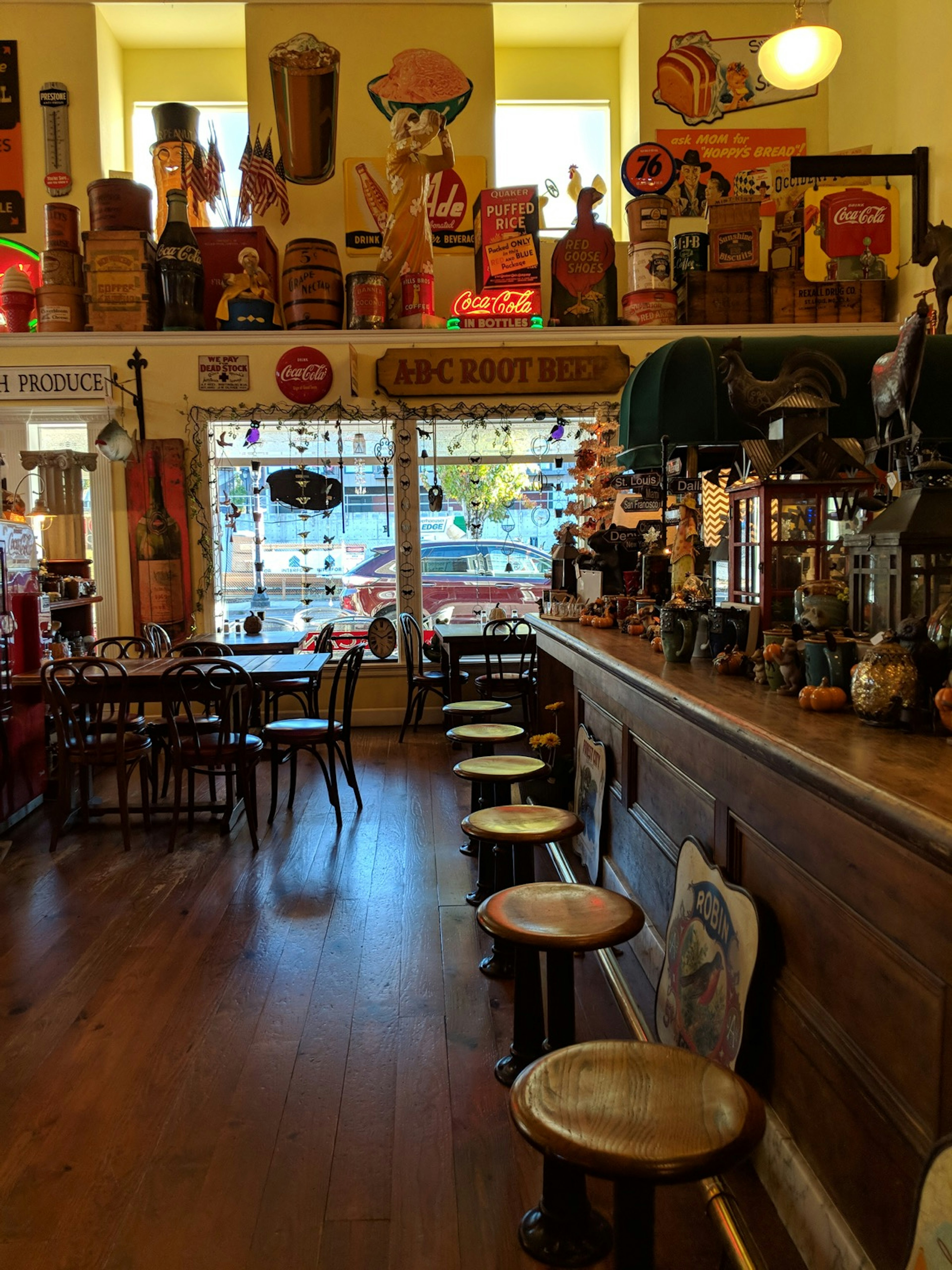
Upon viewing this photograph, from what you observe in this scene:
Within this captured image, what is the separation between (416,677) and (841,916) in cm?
598

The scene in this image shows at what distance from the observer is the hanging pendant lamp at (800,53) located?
485 cm

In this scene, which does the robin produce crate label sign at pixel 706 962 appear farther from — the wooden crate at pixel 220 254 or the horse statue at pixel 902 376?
the wooden crate at pixel 220 254

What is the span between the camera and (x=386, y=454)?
7629 millimetres

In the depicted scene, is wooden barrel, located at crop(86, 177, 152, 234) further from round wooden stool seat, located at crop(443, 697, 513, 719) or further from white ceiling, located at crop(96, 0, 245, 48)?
round wooden stool seat, located at crop(443, 697, 513, 719)

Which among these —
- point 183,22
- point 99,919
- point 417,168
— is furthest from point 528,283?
point 99,919

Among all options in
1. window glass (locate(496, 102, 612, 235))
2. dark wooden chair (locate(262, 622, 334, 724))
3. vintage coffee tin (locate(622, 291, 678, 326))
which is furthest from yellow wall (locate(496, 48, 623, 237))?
dark wooden chair (locate(262, 622, 334, 724))

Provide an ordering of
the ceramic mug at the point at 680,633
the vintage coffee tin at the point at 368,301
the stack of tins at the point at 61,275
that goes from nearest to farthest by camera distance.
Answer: the ceramic mug at the point at 680,633 → the stack of tins at the point at 61,275 → the vintage coffee tin at the point at 368,301

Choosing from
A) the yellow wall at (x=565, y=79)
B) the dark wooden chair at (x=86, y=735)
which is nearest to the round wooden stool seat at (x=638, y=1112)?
the dark wooden chair at (x=86, y=735)

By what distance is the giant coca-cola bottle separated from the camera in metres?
7.14

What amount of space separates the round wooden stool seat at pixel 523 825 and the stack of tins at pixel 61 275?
6151 millimetres

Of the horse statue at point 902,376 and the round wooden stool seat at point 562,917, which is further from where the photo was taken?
the horse statue at point 902,376

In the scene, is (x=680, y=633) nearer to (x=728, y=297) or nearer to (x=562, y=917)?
(x=562, y=917)

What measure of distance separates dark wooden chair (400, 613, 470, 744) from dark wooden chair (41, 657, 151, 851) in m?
2.57

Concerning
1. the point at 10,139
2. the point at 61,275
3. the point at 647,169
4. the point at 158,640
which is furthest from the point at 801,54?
the point at 10,139
